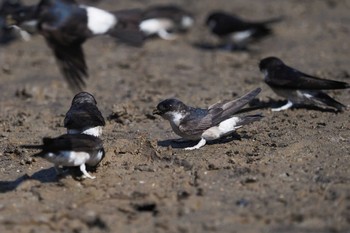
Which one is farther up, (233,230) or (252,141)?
(233,230)

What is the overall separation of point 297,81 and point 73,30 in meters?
A: 2.61

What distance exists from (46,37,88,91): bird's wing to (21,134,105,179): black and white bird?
2.35 meters

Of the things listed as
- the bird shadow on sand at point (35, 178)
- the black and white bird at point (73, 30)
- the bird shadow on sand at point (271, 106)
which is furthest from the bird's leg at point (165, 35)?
the bird shadow on sand at point (35, 178)

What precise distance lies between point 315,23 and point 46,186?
7755 mm

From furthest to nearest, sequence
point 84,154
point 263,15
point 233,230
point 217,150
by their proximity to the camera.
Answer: point 263,15
point 217,150
point 84,154
point 233,230

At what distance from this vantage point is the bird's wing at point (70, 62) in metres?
7.77

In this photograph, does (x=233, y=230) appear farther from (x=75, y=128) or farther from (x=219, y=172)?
(x=75, y=128)

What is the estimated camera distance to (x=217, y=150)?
6.06 meters

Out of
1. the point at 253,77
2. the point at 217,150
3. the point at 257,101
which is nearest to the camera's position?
the point at 217,150

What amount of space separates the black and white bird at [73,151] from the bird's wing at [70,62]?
2346mm

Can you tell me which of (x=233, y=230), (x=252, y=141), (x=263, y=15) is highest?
(x=233, y=230)

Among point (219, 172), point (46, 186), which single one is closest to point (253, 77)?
point (219, 172)

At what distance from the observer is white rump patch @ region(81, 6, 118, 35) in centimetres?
844

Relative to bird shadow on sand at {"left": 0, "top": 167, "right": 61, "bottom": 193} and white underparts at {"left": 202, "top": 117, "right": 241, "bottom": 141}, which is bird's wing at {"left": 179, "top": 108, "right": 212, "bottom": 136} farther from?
bird shadow on sand at {"left": 0, "top": 167, "right": 61, "bottom": 193}
